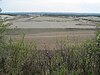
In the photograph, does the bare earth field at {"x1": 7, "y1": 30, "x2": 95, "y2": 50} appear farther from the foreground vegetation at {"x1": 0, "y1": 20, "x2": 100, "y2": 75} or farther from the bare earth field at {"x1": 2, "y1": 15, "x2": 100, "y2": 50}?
the foreground vegetation at {"x1": 0, "y1": 20, "x2": 100, "y2": 75}

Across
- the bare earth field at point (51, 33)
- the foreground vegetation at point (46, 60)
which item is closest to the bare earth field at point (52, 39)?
the bare earth field at point (51, 33)

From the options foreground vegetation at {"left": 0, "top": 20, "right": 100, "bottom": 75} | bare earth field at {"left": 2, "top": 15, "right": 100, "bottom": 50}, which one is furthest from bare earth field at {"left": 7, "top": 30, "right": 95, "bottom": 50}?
foreground vegetation at {"left": 0, "top": 20, "right": 100, "bottom": 75}

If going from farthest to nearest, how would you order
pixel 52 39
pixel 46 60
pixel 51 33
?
pixel 51 33
pixel 52 39
pixel 46 60

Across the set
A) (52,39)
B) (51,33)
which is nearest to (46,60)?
(52,39)

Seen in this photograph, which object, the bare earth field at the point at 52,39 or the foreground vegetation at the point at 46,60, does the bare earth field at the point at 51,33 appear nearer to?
the bare earth field at the point at 52,39

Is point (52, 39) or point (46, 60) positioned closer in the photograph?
point (46, 60)

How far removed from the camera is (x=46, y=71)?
599cm

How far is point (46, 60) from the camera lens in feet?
20.1

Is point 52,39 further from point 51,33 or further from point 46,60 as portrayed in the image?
point 46,60

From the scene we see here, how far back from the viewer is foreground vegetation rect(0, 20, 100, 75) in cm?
589

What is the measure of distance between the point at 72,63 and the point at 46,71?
0.64m

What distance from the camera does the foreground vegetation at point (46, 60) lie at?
5.89m

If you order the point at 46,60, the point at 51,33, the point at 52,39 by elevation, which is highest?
the point at 46,60

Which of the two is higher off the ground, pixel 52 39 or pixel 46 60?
pixel 46 60
